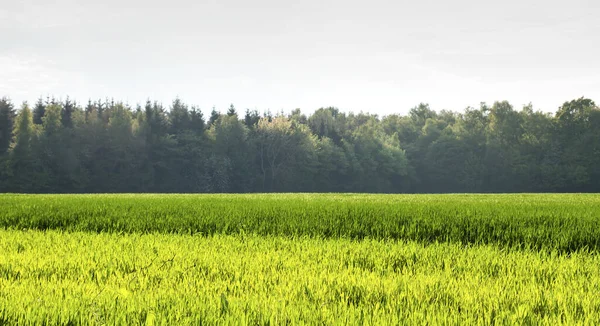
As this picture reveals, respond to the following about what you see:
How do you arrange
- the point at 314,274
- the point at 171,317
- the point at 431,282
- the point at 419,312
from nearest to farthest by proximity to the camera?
the point at 171,317 < the point at 419,312 < the point at 431,282 < the point at 314,274

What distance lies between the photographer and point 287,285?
5.41 metres

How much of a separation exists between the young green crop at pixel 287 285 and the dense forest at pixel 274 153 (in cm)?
7454

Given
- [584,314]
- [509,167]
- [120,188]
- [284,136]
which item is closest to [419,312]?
[584,314]

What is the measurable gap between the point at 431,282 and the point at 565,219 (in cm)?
854

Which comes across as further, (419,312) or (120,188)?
(120,188)

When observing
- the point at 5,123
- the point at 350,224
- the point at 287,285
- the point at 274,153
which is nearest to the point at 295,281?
the point at 287,285

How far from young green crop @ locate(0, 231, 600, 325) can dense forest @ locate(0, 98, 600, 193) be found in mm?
74543

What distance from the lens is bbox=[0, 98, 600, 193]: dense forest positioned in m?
78.6

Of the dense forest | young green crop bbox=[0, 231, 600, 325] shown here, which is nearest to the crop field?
young green crop bbox=[0, 231, 600, 325]

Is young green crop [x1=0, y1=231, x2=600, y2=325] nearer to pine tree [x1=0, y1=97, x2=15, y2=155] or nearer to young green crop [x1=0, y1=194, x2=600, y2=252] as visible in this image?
young green crop [x1=0, y1=194, x2=600, y2=252]

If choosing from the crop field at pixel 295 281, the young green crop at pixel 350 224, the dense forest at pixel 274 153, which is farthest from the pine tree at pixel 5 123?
the crop field at pixel 295 281

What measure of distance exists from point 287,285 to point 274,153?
92.4m

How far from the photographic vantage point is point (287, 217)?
13125 mm

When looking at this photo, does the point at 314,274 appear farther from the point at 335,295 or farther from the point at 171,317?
the point at 171,317
